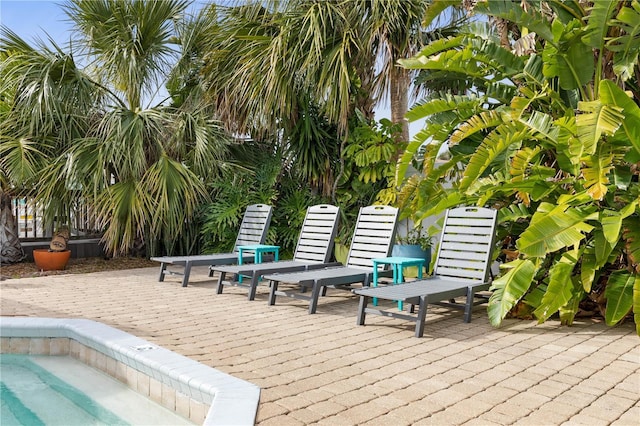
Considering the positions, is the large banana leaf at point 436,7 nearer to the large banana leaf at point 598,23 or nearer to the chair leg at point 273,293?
the large banana leaf at point 598,23

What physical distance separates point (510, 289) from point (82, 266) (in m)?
8.53

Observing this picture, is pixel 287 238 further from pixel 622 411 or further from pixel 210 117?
pixel 622 411

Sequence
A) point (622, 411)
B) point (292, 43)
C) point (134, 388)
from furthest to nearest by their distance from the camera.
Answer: point (292, 43) < point (134, 388) < point (622, 411)

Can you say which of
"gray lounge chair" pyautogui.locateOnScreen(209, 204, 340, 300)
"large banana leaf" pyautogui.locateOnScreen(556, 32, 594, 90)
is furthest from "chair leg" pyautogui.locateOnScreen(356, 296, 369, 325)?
"large banana leaf" pyautogui.locateOnScreen(556, 32, 594, 90)

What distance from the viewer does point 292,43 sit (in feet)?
32.2

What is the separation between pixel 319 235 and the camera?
867cm

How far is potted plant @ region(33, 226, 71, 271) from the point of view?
10305 mm

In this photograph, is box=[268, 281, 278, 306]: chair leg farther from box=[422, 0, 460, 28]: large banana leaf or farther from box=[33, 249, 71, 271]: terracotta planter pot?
box=[33, 249, 71, 271]: terracotta planter pot

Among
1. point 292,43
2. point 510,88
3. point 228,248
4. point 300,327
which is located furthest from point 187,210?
point 510,88

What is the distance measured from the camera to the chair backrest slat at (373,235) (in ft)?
25.4

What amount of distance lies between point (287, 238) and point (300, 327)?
16.9 ft

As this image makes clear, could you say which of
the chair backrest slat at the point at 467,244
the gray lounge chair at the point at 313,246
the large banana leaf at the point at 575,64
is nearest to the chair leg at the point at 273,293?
the gray lounge chair at the point at 313,246

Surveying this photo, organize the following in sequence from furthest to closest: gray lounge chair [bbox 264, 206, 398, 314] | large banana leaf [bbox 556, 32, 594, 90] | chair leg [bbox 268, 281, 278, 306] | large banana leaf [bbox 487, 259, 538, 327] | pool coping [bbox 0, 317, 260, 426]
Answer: chair leg [bbox 268, 281, 278, 306] < gray lounge chair [bbox 264, 206, 398, 314] < large banana leaf [bbox 556, 32, 594, 90] < large banana leaf [bbox 487, 259, 538, 327] < pool coping [bbox 0, 317, 260, 426]

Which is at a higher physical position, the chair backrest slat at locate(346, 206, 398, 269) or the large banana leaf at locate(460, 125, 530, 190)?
the large banana leaf at locate(460, 125, 530, 190)
